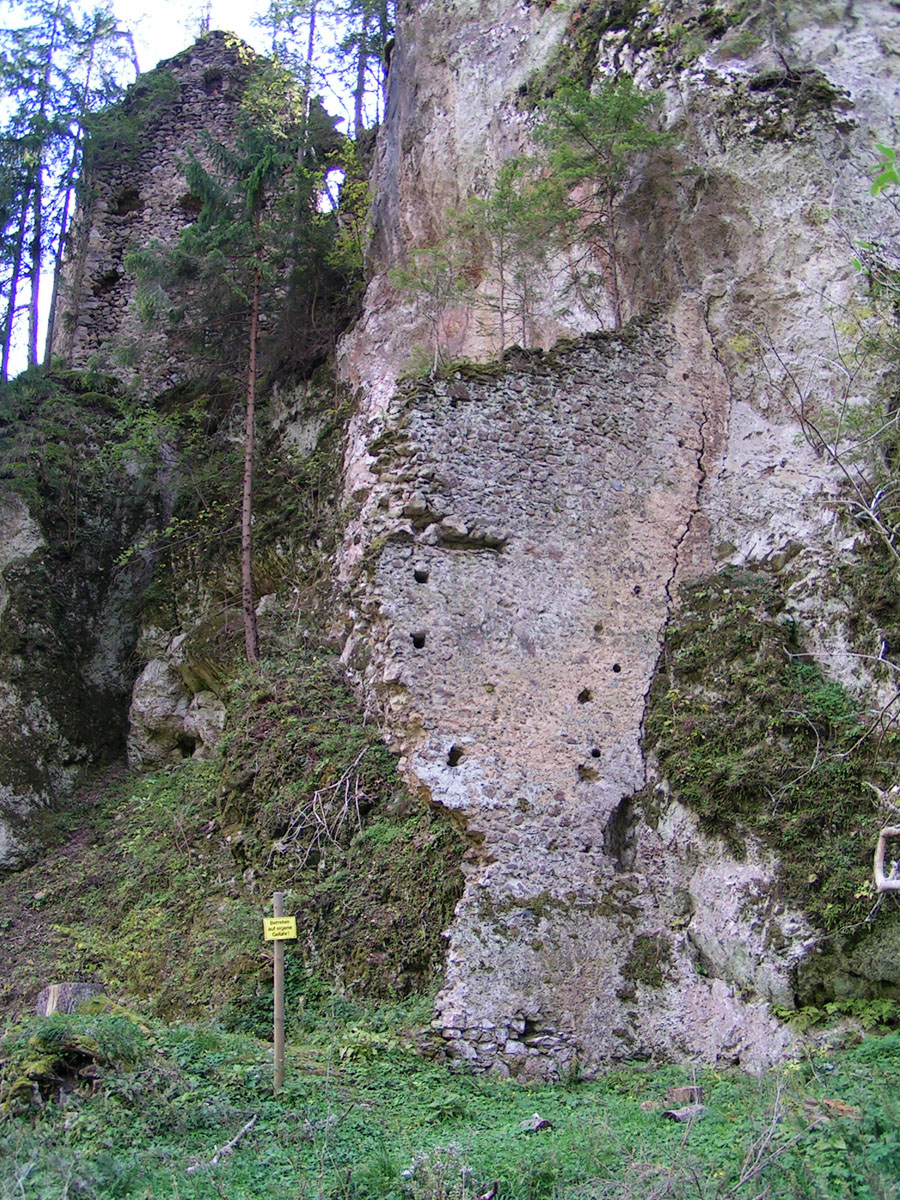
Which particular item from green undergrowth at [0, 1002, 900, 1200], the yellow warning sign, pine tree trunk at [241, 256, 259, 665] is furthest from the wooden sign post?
pine tree trunk at [241, 256, 259, 665]

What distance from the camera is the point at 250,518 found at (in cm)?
1370

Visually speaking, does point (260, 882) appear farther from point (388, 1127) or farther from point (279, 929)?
point (388, 1127)

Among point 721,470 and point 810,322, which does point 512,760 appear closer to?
point 721,470

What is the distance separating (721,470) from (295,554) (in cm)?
544

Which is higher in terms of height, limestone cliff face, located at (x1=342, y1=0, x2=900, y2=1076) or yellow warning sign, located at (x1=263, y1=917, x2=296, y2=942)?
limestone cliff face, located at (x1=342, y1=0, x2=900, y2=1076)

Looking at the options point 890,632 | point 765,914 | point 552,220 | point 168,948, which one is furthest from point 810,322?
point 168,948

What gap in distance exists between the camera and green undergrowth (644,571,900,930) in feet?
27.9

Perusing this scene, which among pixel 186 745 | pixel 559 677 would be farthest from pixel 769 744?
pixel 186 745

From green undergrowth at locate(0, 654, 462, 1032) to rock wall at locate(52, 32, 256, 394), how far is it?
896 cm

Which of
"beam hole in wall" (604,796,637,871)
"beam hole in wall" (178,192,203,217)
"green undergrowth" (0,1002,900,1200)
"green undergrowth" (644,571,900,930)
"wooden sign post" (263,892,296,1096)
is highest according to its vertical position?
"beam hole in wall" (178,192,203,217)

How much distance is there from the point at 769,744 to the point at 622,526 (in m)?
2.98

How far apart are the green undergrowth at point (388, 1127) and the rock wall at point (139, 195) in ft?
44.4

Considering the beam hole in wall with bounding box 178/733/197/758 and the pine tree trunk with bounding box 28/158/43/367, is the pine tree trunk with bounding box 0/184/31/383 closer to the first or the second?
the pine tree trunk with bounding box 28/158/43/367

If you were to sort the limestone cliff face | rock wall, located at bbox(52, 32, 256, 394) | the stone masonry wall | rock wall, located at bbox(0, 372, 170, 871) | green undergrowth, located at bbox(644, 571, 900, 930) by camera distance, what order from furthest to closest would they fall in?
rock wall, located at bbox(52, 32, 256, 394), rock wall, located at bbox(0, 372, 170, 871), the limestone cliff face, the stone masonry wall, green undergrowth, located at bbox(644, 571, 900, 930)
